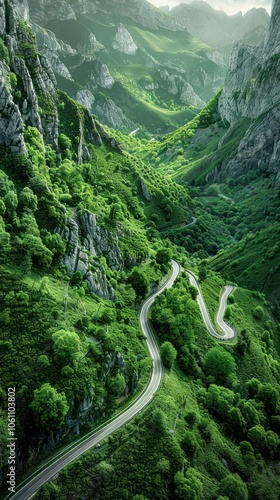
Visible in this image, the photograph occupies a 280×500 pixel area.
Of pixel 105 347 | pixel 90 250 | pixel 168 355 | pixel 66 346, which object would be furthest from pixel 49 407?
pixel 90 250

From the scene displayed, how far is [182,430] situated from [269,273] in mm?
109478

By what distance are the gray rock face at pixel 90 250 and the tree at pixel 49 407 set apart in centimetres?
3412

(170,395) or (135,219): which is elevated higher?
(135,219)

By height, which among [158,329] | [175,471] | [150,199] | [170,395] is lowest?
[175,471]

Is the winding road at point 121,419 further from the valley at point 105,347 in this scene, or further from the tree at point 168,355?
the tree at point 168,355

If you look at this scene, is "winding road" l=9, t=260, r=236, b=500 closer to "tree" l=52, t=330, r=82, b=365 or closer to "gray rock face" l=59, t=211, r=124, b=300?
"tree" l=52, t=330, r=82, b=365

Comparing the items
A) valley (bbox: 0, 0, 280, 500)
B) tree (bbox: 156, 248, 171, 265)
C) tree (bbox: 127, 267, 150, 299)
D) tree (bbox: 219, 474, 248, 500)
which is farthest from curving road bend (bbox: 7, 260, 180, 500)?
tree (bbox: 156, 248, 171, 265)

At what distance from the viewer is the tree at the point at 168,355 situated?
8412cm

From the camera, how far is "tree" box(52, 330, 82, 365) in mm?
64188

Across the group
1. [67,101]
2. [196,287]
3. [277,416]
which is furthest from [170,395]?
[67,101]

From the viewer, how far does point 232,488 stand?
66.1m

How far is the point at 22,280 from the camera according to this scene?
72.8 metres

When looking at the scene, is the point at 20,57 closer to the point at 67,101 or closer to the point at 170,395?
the point at 67,101

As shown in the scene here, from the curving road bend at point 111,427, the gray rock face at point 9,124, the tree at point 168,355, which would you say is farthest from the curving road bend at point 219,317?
the gray rock face at point 9,124
